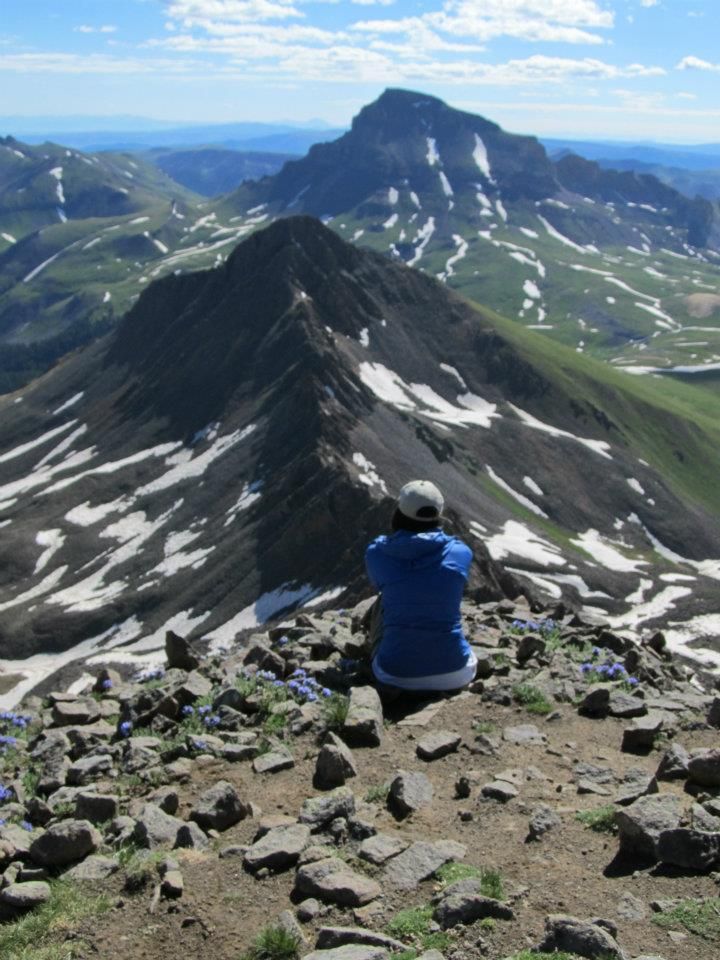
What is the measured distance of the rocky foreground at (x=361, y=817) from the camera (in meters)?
12.5

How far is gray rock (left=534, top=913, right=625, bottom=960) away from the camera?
11.2 metres

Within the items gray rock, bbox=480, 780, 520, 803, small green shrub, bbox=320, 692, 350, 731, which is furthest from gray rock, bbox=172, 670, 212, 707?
gray rock, bbox=480, 780, 520, 803

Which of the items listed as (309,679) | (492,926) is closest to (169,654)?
(309,679)

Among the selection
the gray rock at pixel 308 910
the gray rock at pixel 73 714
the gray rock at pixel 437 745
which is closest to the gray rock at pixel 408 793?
the gray rock at pixel 437 745

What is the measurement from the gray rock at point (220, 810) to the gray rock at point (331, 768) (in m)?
1.69

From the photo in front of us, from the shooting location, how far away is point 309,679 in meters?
22.0

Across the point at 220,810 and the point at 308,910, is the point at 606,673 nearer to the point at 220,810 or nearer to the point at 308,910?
the point at 220,810

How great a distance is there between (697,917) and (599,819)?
116 inches

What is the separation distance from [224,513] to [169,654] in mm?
102184

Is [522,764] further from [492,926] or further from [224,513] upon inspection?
[224,513]

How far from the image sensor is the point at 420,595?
20.6 m

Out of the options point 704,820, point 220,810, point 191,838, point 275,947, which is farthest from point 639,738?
point 275,947

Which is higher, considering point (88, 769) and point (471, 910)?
point (471, 910)

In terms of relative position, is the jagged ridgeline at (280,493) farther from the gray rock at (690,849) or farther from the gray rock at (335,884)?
the gray rock at (335,884)
